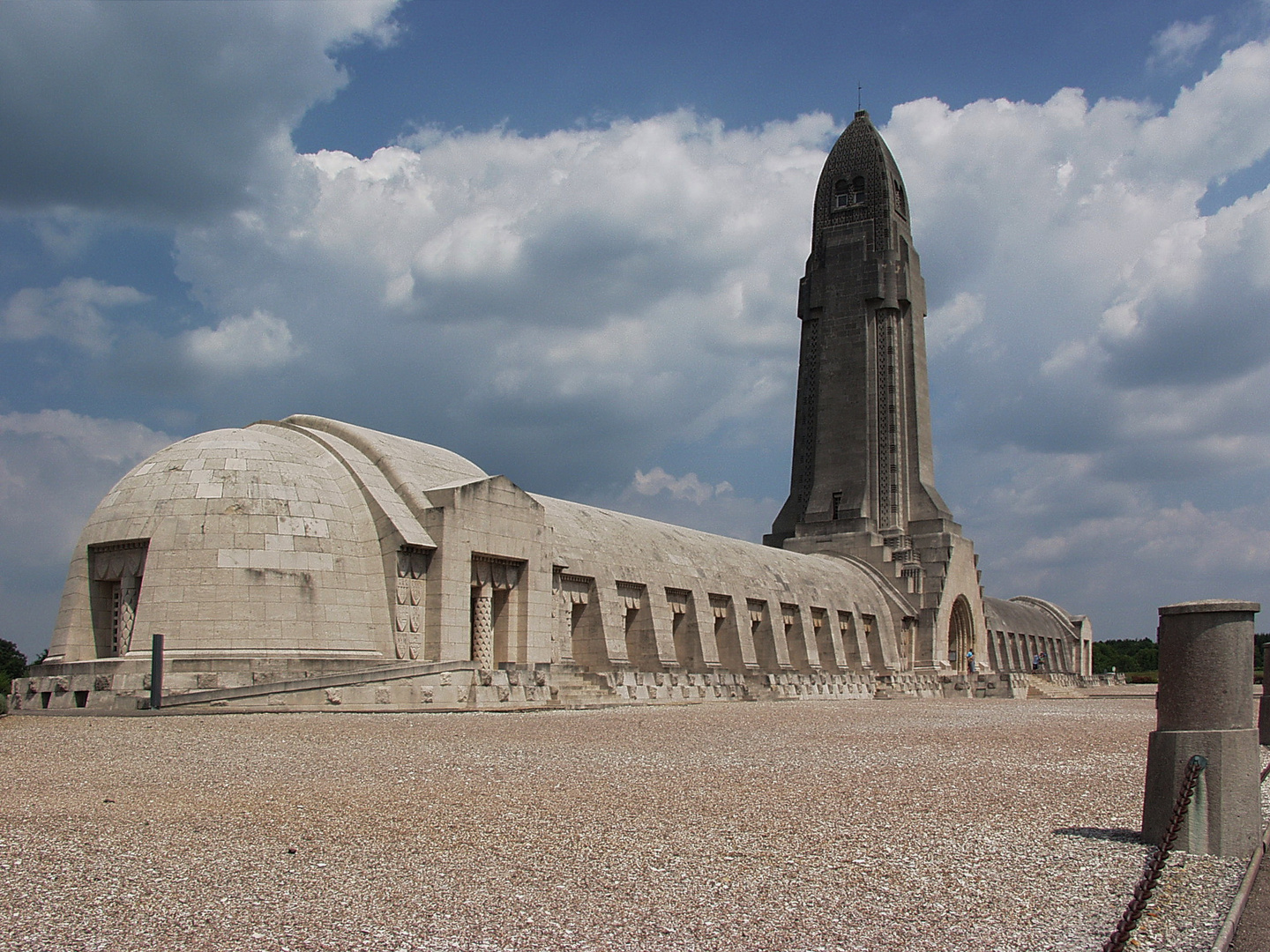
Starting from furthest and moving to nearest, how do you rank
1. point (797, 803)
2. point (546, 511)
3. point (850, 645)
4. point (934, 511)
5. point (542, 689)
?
point (934, 511)
point (850, 645)
point (546, 511)
point (542, 689)
point (797, 803)

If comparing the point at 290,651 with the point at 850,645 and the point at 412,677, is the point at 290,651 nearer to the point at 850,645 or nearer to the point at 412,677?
the point at 412,677

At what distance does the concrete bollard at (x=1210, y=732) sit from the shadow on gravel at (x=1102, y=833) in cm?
19

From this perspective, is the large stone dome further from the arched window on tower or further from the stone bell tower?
the arched window on tower

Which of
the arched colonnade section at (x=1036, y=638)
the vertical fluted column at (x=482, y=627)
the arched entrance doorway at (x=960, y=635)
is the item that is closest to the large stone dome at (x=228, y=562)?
the vertical fluted column at (x=482, y=627)

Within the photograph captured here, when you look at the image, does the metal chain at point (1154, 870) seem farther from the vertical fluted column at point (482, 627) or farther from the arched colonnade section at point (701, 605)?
the arched colonnade section at point (701, 605)

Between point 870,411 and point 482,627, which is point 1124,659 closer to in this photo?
point 870,411

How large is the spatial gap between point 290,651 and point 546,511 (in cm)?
1036

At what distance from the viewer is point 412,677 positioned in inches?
739

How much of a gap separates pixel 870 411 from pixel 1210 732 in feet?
142

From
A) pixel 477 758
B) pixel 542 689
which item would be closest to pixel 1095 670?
pixel 542 689

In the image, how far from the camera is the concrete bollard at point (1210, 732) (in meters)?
6.38

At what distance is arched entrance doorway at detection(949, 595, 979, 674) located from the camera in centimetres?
4803

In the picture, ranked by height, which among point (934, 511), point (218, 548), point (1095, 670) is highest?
point (934, 511)

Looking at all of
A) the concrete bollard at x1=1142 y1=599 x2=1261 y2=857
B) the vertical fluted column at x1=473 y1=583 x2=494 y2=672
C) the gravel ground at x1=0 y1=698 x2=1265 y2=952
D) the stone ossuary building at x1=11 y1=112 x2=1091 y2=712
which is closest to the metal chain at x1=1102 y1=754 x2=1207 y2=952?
the concrete bollard at x1=1142 y1=599 x2=1261 y2=857
